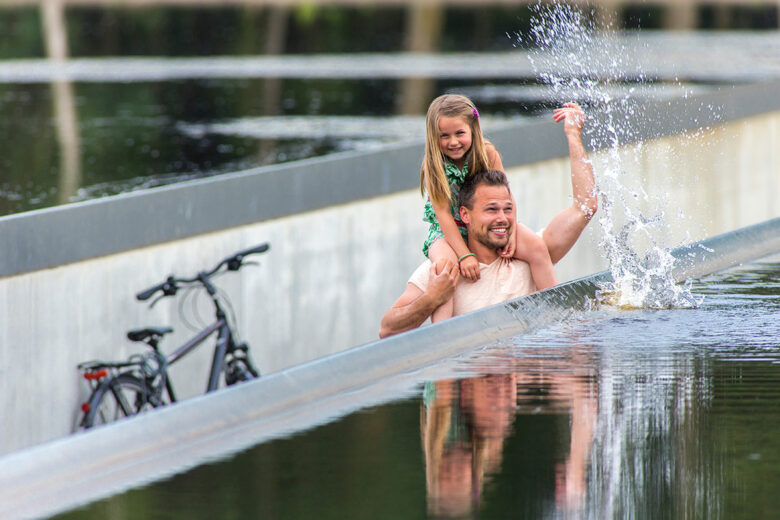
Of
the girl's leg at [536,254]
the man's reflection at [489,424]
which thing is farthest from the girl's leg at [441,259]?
the man's reflection at [489,424]

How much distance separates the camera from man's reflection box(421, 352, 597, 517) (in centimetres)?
244

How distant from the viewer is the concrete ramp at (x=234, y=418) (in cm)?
249

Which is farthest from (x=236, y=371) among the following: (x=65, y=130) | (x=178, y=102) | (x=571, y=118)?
(x=178, y=102)

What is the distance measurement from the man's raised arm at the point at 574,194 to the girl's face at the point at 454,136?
38 centimetres

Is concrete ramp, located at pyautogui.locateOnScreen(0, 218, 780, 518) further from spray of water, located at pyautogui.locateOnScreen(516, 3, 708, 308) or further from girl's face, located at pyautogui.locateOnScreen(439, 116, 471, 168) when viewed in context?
girl's face, located at pyautogui.locateOnScreen(439, 116, 471, 168)

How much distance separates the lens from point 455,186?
5504 millimetres

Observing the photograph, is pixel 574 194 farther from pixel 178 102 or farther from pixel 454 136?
pixel 178 102

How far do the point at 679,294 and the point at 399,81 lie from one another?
19849 millimetres

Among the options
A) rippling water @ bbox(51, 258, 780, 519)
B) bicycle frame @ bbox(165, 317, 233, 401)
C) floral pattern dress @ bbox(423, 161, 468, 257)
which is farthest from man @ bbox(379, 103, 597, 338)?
bicycle frame @ bbox(165, 317, 233, 401)

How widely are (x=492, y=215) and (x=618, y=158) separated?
7323 mm

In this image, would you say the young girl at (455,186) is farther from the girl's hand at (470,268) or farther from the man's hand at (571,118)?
the man's hand at (571,118)

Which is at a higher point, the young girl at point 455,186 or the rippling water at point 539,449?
the young girl at point 455,186

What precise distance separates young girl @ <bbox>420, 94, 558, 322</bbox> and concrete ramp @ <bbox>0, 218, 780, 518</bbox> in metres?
1.28

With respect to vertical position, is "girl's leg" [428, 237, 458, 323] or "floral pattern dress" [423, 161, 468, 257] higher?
"floral pattern dress" [423, 161, 468, 257]
